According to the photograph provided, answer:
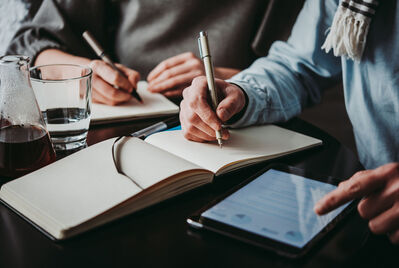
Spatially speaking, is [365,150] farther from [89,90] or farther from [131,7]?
[131,7]

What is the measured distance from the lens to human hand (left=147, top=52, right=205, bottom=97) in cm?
114

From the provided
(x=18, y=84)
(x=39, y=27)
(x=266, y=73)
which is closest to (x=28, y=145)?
(x=18, y=84)

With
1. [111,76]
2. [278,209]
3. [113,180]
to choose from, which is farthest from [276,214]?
[111,76]

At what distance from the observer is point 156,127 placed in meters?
0.89

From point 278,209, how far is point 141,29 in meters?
1.10

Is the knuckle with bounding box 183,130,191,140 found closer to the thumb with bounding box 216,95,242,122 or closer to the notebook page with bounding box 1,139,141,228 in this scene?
the thumb with bounding box 216,95,242,122

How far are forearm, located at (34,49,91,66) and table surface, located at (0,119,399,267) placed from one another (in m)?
0.71

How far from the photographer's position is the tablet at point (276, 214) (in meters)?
0.52

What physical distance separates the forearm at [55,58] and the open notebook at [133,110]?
267 millimetres

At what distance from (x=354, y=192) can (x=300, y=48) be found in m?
0.67

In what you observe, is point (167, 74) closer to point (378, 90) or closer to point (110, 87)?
point (110, 87)

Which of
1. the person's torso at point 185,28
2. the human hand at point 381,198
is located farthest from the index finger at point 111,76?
the human hand at point 381,198

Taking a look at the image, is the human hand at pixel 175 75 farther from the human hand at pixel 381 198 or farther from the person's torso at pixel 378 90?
the human hand at pixel 381 198

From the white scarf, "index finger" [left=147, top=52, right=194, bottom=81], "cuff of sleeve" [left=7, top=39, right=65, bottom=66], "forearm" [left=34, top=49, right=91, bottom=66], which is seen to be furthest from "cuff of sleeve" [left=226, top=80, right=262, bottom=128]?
"cuff of sleeve" [left=7, top=39, right=65, bottom=66]
